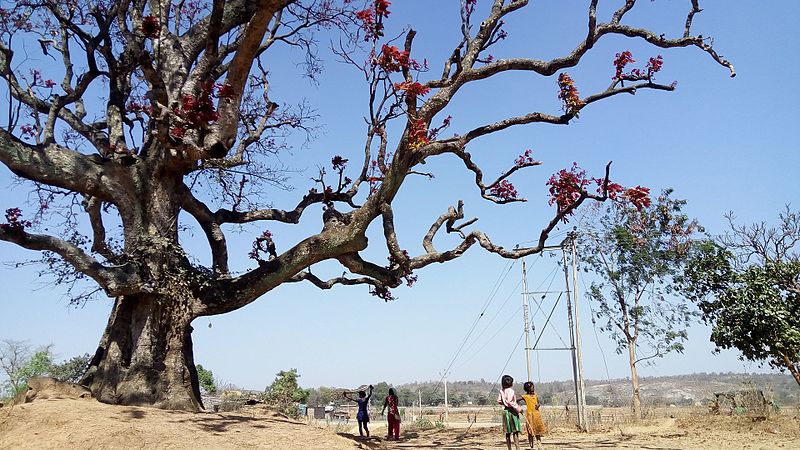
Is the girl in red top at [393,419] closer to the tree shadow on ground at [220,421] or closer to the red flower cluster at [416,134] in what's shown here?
the tree shadow on ground at [220,421]

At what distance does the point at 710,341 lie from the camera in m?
18.1

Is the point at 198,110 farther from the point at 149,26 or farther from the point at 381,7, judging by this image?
the point at 381,7

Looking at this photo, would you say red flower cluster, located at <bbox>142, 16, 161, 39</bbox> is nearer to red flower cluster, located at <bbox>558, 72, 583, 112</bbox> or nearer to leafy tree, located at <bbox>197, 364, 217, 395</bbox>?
red flower cluster, located at <bbox>558, 72, 583, 112</bbox>

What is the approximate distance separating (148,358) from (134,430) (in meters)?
2.25

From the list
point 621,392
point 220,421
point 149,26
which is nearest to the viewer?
point 220,421

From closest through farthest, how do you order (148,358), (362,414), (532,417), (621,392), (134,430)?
(134,430), (148,358), (532,417), (362,414), (621,392)

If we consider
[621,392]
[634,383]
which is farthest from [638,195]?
[621,392]

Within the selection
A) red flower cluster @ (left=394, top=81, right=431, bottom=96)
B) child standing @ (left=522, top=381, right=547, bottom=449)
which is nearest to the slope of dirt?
child standing @ (left=522, top=381, right=547, bottom=449)

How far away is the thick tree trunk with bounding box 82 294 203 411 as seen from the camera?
29.8 ft

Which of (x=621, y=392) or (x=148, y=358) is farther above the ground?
(x=148, y=358)

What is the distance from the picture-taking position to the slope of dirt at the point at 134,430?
698cm

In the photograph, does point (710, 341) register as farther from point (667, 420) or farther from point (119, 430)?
point (119, 430)

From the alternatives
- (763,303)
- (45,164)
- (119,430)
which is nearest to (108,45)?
(45,164)

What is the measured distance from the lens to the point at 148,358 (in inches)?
366
